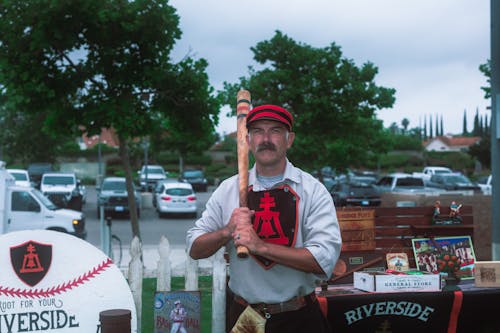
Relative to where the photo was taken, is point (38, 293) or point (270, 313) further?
point (38, 293)

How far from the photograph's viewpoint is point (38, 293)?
332 centimetres

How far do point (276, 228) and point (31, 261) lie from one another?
1.57 metres

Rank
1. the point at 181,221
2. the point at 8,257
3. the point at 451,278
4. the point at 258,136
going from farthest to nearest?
the point at 181,221
the point at 451,278
the point at 8,257
the point at 258,136

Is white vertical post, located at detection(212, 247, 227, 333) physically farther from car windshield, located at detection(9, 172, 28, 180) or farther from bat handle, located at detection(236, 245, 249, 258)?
car windshield, located at detection(9, 172, 28, 180)

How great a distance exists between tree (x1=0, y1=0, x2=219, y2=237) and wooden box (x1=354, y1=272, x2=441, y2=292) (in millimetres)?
5900

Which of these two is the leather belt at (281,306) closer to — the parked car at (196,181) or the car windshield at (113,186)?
→ the car windshield at (113,186)

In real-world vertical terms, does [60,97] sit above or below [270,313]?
above

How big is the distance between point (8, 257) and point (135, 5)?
6.78m

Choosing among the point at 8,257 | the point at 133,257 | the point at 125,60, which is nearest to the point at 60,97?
the point at 125,60

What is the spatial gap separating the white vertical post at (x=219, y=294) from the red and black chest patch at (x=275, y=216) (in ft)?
6.15

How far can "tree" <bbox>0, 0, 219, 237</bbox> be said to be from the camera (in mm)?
8961

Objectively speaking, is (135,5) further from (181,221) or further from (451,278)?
(181,221)

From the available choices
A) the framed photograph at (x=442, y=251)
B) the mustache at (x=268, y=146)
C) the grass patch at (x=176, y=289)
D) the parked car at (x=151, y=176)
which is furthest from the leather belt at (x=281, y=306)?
the parked car at (x=151, y=176)

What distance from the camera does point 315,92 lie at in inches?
711
